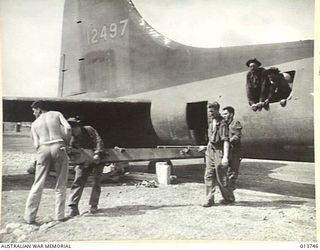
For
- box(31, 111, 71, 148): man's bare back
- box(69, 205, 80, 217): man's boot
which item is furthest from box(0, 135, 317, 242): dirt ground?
box(31, 111, 71, 148): man's bare back

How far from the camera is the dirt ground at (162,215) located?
2.51 metres

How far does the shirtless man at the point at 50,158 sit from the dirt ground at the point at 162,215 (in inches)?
→ 3.0

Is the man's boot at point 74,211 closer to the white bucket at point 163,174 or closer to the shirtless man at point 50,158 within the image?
the shirtless man at point 50,158

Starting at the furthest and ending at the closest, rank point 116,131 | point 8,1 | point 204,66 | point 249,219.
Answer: point 116,131
point 204,66
point 8,1
point 249,219

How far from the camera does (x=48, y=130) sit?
2.55 m

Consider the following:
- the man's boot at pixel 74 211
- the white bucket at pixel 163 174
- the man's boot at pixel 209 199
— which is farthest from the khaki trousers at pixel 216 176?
the man's boot at pixel 74 211

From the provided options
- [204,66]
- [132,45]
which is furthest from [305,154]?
[132,45]

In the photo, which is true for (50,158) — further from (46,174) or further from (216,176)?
(216,176)

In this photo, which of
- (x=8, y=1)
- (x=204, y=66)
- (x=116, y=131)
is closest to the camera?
(x=8, y=1)

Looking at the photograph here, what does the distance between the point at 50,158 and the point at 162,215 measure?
2.50 ft

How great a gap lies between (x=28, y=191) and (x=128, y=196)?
2.20 ft

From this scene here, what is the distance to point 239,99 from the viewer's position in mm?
2867

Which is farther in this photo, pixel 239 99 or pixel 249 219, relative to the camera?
pixel 239 99

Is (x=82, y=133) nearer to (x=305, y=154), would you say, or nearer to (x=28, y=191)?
(x=28, y=191)
